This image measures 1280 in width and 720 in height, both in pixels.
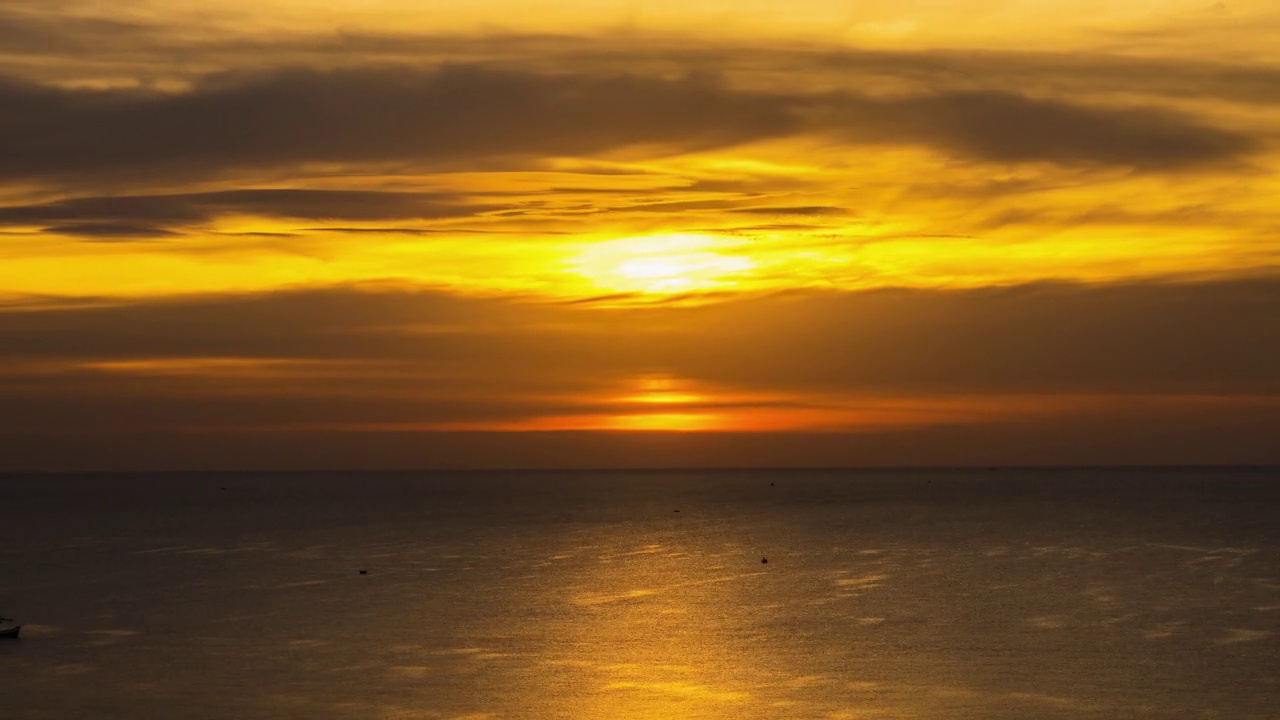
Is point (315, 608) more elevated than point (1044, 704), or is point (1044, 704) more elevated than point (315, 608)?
point (315, 608)

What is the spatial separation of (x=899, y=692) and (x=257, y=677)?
94.9 ft

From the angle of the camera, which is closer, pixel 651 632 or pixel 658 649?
pixel 658 649

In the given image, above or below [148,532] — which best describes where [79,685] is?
Answer: below

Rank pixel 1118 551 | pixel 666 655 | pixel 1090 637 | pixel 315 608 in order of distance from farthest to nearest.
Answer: pixel 1118 551 → pixel 315 608 → pixel 1090 637 → pixel 666 655

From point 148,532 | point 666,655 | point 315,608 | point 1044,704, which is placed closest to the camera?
point 1044,704

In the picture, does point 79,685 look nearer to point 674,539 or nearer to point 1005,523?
point 674,539

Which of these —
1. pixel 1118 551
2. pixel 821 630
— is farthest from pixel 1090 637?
pixel 1118 551

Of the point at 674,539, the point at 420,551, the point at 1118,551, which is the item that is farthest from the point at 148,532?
the point at 1118,551

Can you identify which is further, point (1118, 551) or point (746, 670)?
point (1118, 551)

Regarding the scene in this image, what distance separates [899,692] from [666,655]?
550 inches

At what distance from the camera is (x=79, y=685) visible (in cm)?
6406

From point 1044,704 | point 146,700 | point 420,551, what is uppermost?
point 420,551

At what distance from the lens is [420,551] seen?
141 m

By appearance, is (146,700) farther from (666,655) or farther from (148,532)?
(148,532)
